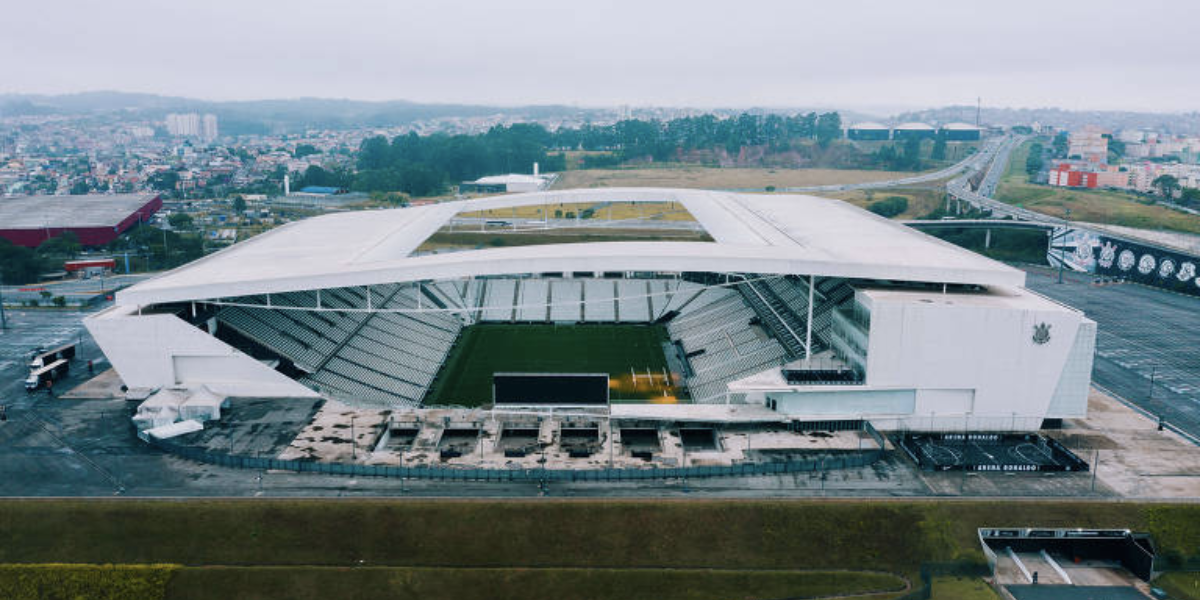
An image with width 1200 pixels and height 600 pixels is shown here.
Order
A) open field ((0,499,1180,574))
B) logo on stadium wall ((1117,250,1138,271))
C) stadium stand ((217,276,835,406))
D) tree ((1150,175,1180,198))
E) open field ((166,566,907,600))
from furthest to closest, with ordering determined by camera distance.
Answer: tree ((1150,175,1180,198)) < logo on stadium wall ((1117,250,1138,271)) < stadium stand ((217,276,835,406)) < open field ((0,499,1180,574)) < open field ((166,566,907,600))

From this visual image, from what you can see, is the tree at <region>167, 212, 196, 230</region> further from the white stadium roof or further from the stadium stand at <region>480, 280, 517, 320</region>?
the stadium stand at <region>480, 280, 517, 320</region>

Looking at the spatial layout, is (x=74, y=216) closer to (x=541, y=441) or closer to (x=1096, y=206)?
(x=541, y=441)

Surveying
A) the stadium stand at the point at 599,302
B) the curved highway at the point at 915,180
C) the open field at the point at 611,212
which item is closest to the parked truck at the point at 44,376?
the stadium stand at the point at 599,302

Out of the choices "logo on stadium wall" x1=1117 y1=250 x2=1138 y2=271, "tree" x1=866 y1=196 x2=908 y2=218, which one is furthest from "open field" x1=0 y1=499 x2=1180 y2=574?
"tree" x1=866 y1=196 x2=908 y2=218

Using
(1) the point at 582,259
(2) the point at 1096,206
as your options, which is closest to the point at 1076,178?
(2) the point at 1096,206

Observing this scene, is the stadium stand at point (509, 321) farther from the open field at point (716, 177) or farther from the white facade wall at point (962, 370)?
the open field at point (716, 177)

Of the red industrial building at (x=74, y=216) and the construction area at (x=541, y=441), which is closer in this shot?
the construction area at (x=541, y=441)
